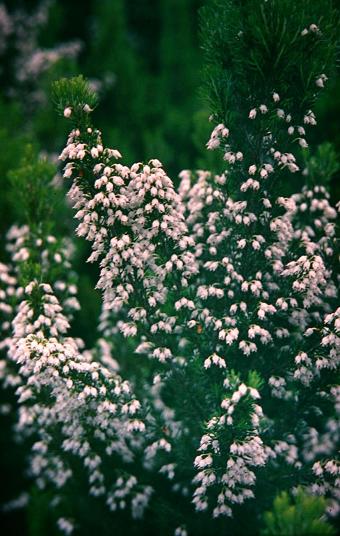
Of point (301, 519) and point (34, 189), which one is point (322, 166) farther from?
point (301, 519)

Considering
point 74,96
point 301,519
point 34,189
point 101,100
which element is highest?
point 101,100

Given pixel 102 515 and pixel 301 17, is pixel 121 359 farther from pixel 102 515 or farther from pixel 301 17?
pixel 301 17

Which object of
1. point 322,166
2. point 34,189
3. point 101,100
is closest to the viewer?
point 322,166

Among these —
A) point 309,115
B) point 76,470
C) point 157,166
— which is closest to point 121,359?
point 76,470

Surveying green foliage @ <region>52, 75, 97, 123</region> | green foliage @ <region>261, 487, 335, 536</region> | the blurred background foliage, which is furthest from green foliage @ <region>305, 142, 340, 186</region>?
green foliage @ <region>261, 487, 335, 536</region>

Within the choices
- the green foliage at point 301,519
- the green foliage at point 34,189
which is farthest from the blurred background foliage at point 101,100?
the green foliage at point 301,519

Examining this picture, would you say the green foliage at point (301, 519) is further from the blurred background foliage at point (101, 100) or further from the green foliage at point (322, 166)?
the blurred background foliage at point (101, 100)

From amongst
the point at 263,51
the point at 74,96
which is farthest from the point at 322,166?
the point at 74,96

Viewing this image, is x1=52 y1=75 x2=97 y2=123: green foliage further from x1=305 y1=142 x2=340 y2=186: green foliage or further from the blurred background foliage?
the blurred background foliage
